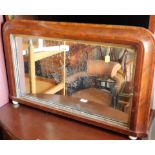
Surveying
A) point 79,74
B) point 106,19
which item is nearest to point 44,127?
point 79,74

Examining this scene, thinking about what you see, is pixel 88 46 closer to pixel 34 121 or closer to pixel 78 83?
pixel 78 83

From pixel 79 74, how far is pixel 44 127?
0.24 meters

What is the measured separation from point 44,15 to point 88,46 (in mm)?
194

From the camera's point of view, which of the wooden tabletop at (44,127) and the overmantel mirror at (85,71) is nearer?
the overmantel mirror at (85,71)

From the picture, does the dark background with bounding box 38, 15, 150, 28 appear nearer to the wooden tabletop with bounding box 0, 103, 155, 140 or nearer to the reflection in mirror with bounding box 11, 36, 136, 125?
the reflection in mirror with bounding box 11, 36, 136, 125

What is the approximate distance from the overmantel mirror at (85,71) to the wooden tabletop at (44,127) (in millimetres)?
31

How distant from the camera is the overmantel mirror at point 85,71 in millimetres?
651

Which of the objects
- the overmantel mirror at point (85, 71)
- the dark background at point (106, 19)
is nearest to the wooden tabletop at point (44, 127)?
the overmantel mirror at point (85, 71)

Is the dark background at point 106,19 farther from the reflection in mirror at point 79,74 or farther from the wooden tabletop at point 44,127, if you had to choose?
the wooden tabletop at point 44,127

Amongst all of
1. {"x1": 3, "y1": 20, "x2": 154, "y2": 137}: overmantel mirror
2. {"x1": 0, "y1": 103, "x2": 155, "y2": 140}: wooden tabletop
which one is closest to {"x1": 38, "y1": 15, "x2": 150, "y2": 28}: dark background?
{"x1": 3, "y1": 20, "x2": 154, "y2": 137}: overmantel mirror

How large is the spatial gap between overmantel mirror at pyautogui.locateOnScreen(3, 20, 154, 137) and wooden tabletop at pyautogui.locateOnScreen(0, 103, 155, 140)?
3 centimetres

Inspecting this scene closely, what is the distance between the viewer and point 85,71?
32.7 inches
